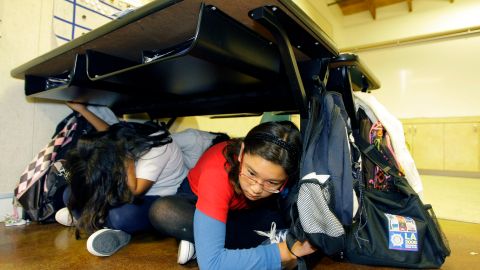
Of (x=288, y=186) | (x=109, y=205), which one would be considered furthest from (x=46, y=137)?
(x=288, y=186)

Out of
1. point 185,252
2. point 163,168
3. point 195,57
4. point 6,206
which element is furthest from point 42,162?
point 195,57

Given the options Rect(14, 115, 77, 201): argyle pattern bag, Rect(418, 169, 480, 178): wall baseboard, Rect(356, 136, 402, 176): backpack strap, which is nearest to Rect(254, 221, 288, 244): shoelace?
Rect(356, 136, 402, 176): backpack strap

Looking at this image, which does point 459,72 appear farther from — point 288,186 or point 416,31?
point 288,186

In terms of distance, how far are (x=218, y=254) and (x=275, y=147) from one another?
29 cm

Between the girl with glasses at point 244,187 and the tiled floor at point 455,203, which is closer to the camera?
the girl with glasses at point 244,187

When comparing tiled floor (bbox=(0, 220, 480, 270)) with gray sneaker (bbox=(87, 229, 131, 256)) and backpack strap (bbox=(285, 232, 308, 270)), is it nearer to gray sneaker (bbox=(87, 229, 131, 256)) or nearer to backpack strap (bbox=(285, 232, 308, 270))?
gray sneaker (bbox=(87, 229, 131, 256))

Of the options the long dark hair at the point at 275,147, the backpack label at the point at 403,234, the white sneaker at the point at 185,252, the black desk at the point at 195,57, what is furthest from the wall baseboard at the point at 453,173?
the white sneaker at the point at 185,252

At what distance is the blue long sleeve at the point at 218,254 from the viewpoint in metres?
0.65

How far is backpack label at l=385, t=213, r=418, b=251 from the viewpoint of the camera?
Answer: 768 millimetres

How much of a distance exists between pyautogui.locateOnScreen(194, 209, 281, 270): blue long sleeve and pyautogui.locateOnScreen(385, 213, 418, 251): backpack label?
34cm

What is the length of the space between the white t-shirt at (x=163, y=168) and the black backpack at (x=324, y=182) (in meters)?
0.57

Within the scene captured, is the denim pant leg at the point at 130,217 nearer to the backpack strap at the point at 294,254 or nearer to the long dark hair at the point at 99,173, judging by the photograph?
the long dark hair at the point at 99,173

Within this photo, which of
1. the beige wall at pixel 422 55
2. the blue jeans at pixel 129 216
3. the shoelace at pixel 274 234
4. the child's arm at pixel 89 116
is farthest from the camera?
the beige wall at pixel 422 55

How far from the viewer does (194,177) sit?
3.49ft
